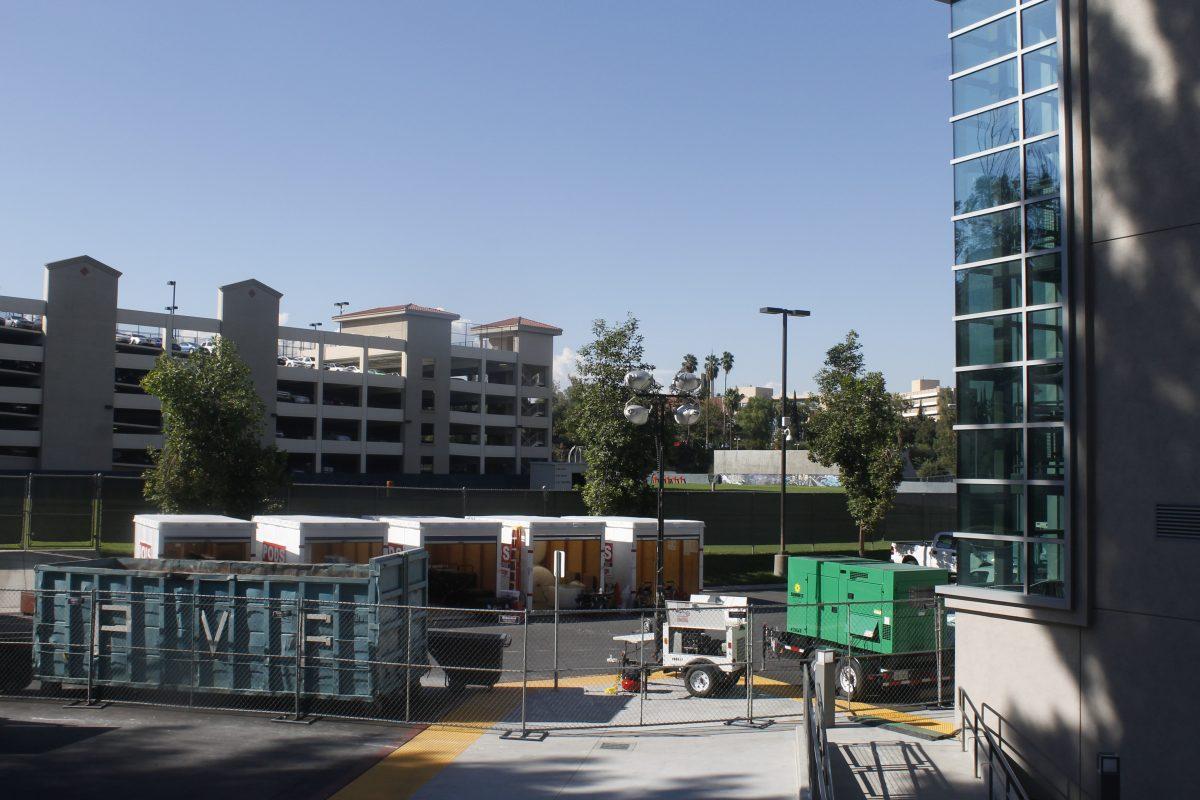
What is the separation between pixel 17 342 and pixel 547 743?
5198 cm

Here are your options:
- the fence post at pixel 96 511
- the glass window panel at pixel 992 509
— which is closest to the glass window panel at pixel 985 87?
the glass window panel at pixel 992 509

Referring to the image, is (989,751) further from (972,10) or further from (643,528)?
(643,528)

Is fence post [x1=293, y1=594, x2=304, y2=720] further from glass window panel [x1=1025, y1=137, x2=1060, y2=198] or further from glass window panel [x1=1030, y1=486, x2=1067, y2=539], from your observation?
glass window panel [x1=1025, y1=137, x2=1060, y2=198]

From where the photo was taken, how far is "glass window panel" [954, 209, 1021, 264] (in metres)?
13.6

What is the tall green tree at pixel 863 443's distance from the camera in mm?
38312

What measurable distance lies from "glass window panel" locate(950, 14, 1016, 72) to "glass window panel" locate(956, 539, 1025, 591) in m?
6.59

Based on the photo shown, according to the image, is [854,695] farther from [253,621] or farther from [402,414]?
[402,414]

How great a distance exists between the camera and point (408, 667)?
14.8 metres

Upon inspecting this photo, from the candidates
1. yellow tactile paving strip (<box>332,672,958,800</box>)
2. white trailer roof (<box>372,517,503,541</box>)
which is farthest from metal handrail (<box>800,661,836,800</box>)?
white trailer roof (<box>372,517,503,541</box>)

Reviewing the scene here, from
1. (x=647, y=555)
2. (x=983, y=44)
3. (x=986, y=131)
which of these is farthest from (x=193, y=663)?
(x=647, y=555)

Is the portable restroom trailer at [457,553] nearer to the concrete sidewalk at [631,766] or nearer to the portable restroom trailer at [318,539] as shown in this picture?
the portable restroom trailer at [318,539]

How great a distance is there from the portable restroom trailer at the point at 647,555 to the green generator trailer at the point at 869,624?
805cm

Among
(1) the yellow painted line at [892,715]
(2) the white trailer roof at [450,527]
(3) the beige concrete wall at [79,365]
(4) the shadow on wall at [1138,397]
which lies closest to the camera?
(4) the shadow on wall at [1138,397]

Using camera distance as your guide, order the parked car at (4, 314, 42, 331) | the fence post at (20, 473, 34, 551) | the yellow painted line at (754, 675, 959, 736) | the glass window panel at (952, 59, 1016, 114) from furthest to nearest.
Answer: the parked car at (4, 314, 42, 331) → the fence post at (20, 473, 34, 551) → the yellow painted line at (754, 675, 959, 736) → the glass window panel at (952, 59, 1016, 114)
